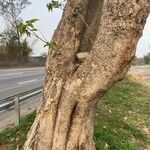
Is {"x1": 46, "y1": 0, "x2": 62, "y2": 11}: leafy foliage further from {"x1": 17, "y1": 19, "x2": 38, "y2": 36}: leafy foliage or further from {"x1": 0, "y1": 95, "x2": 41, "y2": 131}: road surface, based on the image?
{"x1": 0, "y1": 95, "x2": 41, "y2": 131}: road surface

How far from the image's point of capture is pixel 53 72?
718 centimetres

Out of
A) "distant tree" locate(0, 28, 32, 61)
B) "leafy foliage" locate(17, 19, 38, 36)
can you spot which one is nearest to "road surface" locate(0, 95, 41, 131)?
"leafy foliage" locate(17, 19, 38, 36)

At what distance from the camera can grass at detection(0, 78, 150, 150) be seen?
933 centimetres

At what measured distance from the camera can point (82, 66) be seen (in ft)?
21.5

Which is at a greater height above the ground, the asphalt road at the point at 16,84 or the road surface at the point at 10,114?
the road surface at the point at 10,114

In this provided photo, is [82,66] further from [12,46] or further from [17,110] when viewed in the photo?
[12,46]

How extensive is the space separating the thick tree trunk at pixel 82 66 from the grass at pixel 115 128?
180 cm

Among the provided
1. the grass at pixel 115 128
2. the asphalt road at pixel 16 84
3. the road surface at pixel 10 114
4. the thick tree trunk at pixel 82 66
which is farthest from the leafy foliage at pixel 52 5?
the asphalt road at pixel 16 84

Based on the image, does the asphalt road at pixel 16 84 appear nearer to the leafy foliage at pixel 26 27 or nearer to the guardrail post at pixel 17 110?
the guardrail post at pixel 17 110

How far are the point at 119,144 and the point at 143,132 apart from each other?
8.22 ft

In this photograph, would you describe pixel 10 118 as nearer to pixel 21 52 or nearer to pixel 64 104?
pixel 64 104

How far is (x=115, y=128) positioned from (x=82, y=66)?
4828 millimetres

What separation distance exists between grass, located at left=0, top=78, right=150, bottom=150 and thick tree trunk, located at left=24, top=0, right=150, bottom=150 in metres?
1.80

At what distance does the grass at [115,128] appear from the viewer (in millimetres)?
9328
